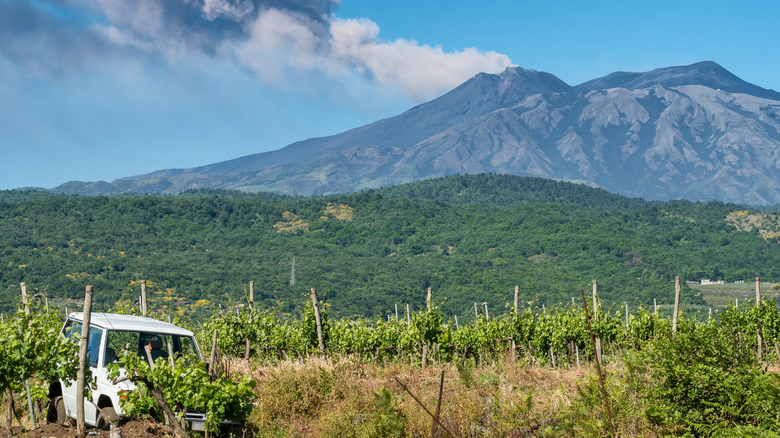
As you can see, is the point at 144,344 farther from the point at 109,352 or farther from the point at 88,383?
the point at 88,383

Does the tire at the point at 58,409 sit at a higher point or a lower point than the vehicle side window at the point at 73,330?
lower

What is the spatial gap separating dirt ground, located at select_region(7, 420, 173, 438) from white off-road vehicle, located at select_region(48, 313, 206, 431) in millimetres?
226

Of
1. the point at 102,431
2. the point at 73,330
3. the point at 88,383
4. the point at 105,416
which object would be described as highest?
the point at 73,330

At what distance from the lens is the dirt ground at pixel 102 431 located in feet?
30.7

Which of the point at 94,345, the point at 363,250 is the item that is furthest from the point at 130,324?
the point at 363,250

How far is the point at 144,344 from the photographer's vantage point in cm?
1100

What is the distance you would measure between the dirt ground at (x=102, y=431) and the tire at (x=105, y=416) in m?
0.14

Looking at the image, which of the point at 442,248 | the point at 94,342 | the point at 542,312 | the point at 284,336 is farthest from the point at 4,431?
the point at 442,248

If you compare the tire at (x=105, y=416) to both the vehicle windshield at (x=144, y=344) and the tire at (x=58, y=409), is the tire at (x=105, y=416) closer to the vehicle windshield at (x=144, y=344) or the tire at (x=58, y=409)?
the vehicle windshield at (x=144, y=344)

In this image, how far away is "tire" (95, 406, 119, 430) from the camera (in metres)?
9.86

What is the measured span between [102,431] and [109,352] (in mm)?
1358

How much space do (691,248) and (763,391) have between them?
140 m

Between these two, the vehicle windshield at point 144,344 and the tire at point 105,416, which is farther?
the vehicle windshield at point 144,344

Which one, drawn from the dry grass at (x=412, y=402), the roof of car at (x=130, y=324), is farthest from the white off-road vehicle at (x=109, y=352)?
the dry grass at (x=412, y=402)
